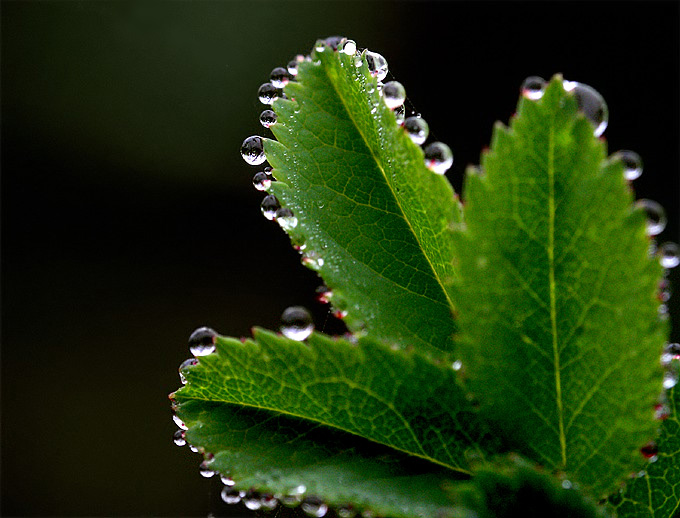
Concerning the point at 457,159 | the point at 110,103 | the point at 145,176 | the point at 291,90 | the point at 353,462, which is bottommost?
the point at 353,462

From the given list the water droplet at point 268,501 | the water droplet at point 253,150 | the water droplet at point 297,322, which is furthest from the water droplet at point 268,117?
the water droplet at point 268,501

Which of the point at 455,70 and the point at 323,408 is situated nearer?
the point at 323,408

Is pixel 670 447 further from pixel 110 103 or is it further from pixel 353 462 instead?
pixel 110 103

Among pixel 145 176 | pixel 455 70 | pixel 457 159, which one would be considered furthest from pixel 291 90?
pixel 145 176

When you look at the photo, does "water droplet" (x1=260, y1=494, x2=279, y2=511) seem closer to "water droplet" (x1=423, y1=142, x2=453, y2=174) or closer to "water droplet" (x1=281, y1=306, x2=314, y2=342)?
"water droplet" (x1=281, y1=306, x2=314, y2=342)

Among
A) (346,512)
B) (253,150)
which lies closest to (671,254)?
(346,512)

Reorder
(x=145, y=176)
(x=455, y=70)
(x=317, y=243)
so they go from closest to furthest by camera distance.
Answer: (x=317, y=243), (x=455, y=70), (x=145, y=176)

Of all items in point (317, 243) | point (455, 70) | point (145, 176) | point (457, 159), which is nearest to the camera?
point (317, 243)
